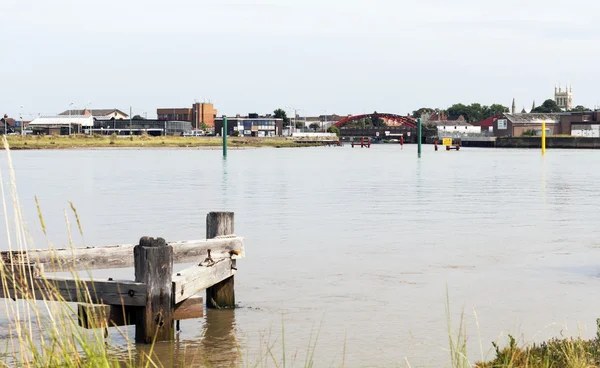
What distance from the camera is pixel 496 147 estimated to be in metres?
178

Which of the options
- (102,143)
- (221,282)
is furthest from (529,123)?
(221,282)

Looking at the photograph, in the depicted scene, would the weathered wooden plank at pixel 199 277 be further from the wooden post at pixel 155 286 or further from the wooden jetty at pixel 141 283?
the wooden post at pixel 155 286

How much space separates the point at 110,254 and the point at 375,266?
25.7ft

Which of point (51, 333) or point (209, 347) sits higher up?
point (51, 333)

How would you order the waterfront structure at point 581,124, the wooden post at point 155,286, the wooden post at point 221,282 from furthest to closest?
the waterfront structure at point 581,124 → the wooden post at point 221,282 → the wooden post at point 155,286

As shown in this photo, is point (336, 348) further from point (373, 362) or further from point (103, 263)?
point (103, 263)

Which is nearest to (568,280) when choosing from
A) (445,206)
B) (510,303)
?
(510,303)

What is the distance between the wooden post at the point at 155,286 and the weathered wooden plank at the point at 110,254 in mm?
676

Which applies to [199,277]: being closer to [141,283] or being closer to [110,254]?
[110,254]

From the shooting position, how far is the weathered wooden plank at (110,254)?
991cm

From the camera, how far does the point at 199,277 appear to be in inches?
424

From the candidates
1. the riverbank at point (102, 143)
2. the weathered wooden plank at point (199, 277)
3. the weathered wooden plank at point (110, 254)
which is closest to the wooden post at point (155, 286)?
the weathered wooden plank at point (199, 277)

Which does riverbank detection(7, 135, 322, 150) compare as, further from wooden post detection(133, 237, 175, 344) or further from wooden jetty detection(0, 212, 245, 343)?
wooden post detection(133, 237, 175, 344)

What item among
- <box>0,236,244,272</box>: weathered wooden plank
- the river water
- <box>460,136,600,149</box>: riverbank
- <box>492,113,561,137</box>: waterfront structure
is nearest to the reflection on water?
the river water
